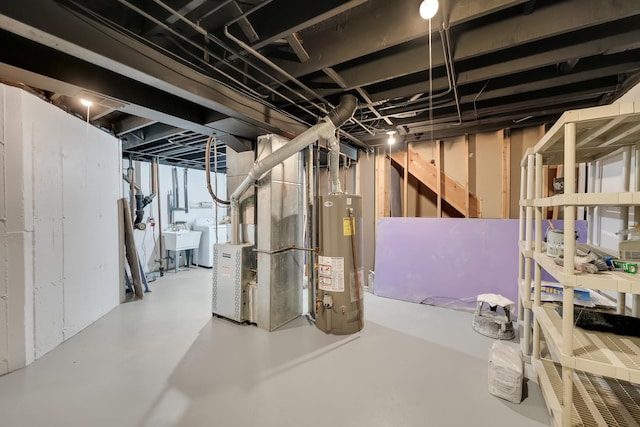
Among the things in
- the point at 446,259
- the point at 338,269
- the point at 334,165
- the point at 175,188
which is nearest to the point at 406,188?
the point at 446,259

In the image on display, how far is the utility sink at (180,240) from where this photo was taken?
505 centimetres

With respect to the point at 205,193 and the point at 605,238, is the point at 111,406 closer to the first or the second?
the point at 605,238

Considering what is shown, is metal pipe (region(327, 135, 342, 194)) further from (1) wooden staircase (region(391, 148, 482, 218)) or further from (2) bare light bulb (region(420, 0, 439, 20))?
(1) wooden staircase (region(391, 148, 482, 218))

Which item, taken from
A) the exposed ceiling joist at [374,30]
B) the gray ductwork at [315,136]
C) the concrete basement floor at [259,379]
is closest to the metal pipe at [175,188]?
the concrete basement floor at [259,379]

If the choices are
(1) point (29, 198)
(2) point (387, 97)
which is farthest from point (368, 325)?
(1) point (29, 198)

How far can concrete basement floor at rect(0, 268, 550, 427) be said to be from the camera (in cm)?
166

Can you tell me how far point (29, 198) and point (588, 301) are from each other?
15.5 feet

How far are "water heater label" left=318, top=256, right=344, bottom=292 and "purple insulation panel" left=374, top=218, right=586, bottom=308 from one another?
4.72 ft

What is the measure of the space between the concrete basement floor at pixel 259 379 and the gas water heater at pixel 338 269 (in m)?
0.18

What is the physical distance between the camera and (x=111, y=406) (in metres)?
1.73

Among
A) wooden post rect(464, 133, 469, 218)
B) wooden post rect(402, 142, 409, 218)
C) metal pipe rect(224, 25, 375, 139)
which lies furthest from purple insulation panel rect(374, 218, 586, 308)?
metal pipe rect(224, 25, 375, 139)

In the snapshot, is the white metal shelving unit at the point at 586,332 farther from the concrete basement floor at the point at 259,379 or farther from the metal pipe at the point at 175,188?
the metal pipe at the point at 175,188

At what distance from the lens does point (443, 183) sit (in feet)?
13.1

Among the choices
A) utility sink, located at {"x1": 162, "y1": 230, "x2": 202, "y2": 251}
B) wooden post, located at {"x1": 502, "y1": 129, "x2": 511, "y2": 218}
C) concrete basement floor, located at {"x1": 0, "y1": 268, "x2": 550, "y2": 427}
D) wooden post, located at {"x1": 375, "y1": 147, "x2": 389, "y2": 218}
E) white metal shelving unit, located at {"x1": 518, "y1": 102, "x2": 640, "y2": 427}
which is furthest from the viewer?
utility sink, located at {"x1": 162, "y1": 230, "x2": 202, "y2": 251}
